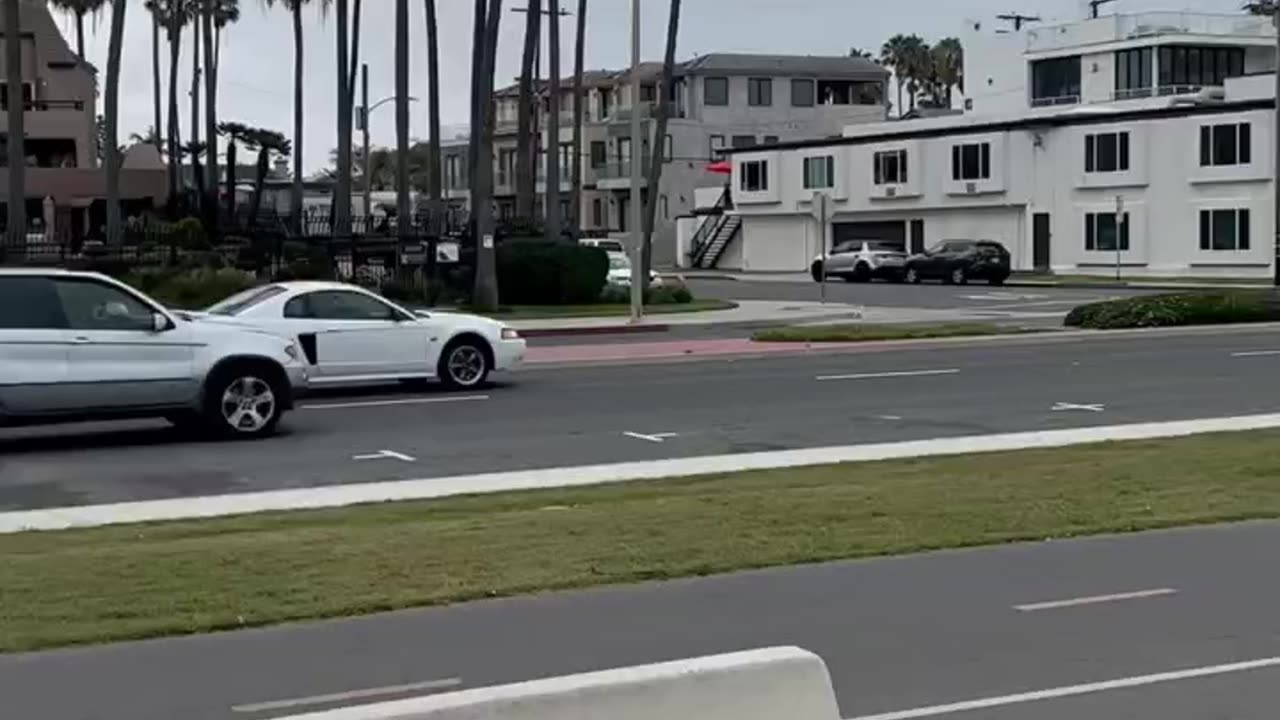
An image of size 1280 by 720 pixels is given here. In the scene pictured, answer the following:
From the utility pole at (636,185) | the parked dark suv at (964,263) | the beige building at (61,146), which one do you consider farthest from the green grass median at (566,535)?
the beige building at (61,146)

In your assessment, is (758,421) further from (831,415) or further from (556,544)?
(556,544)

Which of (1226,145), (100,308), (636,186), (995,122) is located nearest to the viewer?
(100,308)

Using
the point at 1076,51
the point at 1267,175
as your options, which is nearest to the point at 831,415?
the point at 1267,175

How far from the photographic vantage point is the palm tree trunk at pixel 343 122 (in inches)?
2263

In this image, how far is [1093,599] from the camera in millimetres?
9797

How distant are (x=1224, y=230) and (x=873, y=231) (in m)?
19.1

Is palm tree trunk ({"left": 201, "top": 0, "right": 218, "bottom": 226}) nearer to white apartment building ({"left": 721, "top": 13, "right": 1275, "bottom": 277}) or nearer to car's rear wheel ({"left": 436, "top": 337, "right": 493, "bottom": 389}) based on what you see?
white apartment building ({"left": 721, "top": 13, "right": 1275, "bottom": 277})

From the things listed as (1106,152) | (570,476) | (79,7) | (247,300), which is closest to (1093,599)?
(570,476)

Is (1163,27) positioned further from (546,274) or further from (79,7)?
(79,7)

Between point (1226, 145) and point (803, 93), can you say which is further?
point (803, 93)

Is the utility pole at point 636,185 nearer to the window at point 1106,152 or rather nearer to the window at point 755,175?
the window at point 1106,152

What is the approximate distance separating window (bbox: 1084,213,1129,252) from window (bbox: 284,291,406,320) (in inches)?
1869

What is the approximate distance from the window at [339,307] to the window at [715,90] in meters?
77.8

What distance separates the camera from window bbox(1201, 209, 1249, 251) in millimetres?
62312
